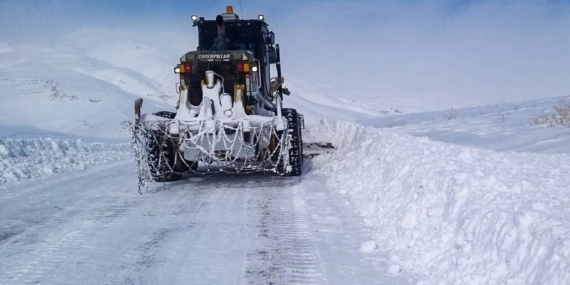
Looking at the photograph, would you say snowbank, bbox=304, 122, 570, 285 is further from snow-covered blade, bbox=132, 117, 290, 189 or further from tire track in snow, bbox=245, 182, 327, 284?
snow-covered blade, bbox=132, 117, 290, 189

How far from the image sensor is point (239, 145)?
8.35 m

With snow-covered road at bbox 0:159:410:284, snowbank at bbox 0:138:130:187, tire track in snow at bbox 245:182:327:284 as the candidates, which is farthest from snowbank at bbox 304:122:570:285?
snowbank at bbox 0:138:130:187

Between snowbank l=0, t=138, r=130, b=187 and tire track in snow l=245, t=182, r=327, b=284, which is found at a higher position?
snowbank l=0, t=138, r=130, b=187

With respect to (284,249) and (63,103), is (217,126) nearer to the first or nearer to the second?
(284,249)

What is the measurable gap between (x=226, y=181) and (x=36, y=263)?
14.9ft

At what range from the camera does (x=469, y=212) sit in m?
4.33

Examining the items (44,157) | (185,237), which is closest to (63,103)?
(44,157)

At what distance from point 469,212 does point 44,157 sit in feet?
34.0

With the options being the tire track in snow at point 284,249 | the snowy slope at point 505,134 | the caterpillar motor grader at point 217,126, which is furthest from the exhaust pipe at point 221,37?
the snowy slope at point 505,134

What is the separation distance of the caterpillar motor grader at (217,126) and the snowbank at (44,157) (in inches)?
104

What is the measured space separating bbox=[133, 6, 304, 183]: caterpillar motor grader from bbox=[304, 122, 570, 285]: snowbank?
153 centimetres

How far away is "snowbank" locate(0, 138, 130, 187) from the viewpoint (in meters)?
9.83

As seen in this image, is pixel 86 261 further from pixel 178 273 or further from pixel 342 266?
pixel 342 266

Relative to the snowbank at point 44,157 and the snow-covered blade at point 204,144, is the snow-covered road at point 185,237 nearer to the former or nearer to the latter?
the snow-covered blade at point 204,144
